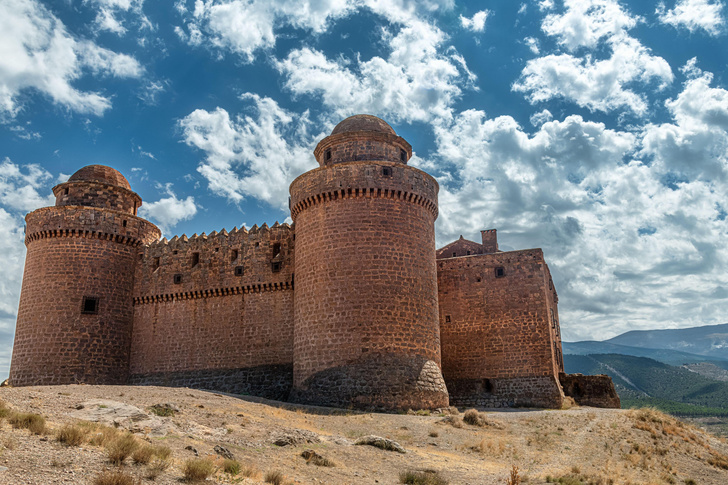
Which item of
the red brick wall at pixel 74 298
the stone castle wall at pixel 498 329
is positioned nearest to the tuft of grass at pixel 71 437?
the red brick wall at pixel 74 298

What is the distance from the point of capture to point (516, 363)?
23.8 m

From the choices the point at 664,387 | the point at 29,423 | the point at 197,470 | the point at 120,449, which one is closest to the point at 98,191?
the point at 29,423

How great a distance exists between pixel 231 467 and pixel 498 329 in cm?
1712

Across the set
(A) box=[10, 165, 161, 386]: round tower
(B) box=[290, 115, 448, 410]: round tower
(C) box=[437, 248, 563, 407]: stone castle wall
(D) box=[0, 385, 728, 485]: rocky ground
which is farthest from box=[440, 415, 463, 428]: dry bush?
(A) box=[10, 165, 161, 386]: round tower

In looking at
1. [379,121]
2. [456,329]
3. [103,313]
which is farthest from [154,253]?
[456,329]

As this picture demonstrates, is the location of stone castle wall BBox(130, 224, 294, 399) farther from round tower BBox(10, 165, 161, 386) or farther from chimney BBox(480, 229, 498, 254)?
chimney BBox(480, 229, 498, 254)

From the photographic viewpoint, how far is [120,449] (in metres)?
8.44

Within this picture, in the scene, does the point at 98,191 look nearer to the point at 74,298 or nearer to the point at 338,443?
the point at 74,298

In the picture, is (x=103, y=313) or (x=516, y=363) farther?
(x=103, y=313)

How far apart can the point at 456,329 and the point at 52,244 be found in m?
18.3

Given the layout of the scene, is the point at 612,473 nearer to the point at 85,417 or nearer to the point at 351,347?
the point at 351,347

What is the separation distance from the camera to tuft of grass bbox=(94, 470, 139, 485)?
23.6 feet

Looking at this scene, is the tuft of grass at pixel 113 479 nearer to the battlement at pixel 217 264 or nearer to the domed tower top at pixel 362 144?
the battlement at pixel 217 264

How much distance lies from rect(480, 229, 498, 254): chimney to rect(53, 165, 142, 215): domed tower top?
17933 mm
